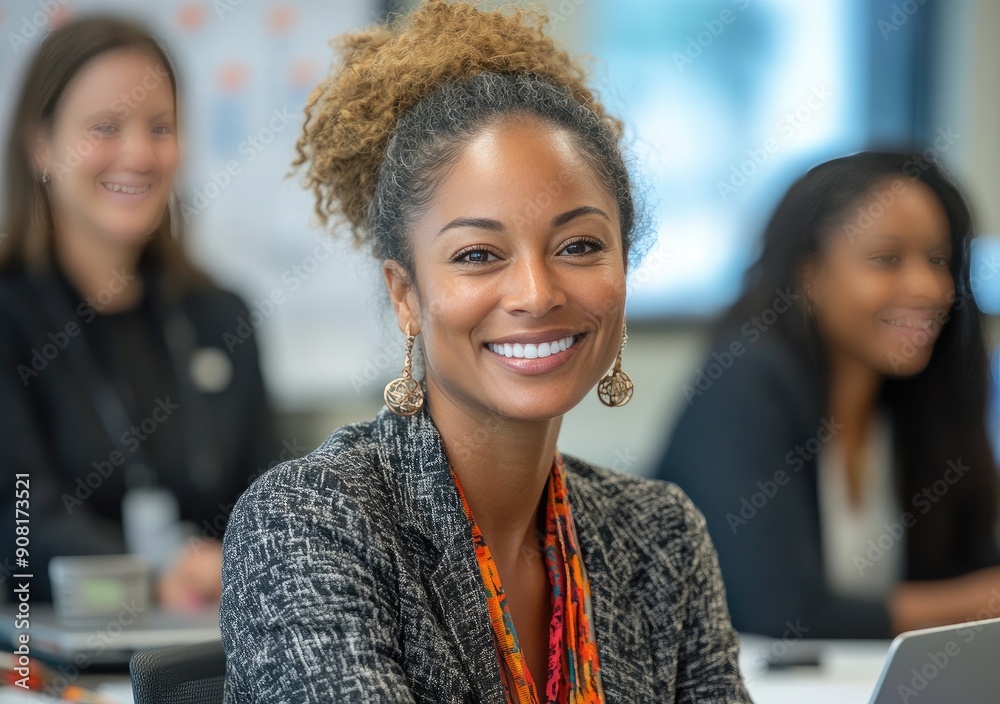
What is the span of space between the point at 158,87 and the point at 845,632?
1.81m

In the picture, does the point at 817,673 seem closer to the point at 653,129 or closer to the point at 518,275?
the point at 518,275

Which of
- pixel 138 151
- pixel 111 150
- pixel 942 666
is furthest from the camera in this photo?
pixel 138 151

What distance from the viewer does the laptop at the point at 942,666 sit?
1062mm

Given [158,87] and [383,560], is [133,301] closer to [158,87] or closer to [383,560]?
[158,87]

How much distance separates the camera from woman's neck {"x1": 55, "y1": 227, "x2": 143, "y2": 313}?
7.86 ft

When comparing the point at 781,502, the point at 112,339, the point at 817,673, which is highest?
the point at 112,339

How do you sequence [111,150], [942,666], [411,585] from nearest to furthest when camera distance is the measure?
[942,666]
[411,585]
[111,150]

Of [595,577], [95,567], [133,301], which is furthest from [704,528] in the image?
[133,301]

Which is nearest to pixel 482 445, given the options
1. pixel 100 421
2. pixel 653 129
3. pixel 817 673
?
pixel 817 673

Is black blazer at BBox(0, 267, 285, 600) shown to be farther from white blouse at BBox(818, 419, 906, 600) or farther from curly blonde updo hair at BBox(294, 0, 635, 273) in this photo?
white blouse at BBox(818, 419, 906, 600)

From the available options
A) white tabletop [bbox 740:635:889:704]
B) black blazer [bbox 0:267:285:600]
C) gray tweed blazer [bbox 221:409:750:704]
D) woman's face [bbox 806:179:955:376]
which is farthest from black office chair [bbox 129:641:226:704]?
woman's face [bbox 806:179:955:376]

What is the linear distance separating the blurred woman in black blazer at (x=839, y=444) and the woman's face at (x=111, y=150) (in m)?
1.28

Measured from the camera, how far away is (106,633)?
69.7 inches

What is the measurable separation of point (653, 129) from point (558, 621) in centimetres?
218
